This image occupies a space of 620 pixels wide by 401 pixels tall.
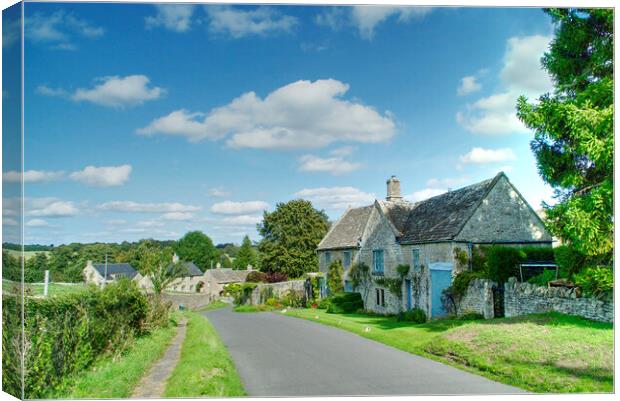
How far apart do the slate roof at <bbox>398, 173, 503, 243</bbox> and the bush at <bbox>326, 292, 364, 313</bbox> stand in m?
6.44


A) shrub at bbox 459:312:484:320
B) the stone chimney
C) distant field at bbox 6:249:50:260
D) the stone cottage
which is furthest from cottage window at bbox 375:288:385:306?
distant field at bbox 6:249:50:260

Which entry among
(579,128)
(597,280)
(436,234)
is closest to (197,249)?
(436,234)

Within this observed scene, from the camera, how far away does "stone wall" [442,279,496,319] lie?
18.7 metres

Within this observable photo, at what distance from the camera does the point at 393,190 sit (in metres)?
31.9

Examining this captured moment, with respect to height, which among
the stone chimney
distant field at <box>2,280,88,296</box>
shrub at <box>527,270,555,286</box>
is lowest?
shrub at <box>527,270,555,286</box>

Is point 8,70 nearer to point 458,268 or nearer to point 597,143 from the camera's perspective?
point 597,143

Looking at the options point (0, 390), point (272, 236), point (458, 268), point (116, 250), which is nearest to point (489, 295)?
point (458, 268)

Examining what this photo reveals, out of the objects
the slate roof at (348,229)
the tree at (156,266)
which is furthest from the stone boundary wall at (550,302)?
the slate roof at (348,229)

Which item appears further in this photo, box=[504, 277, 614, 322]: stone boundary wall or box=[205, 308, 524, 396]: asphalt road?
box=[504, 277, 614, 322]: stone boundary wall

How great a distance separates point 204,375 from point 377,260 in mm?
20157

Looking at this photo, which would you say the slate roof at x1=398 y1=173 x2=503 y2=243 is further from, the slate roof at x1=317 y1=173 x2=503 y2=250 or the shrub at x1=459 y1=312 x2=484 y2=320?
the shrub at x1=459 y1=312 x2=484 y2=320

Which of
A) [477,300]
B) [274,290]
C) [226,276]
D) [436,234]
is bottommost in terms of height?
[226,276]

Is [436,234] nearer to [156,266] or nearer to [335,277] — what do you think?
[335,277]

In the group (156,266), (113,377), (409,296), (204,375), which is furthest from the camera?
(409,296)
